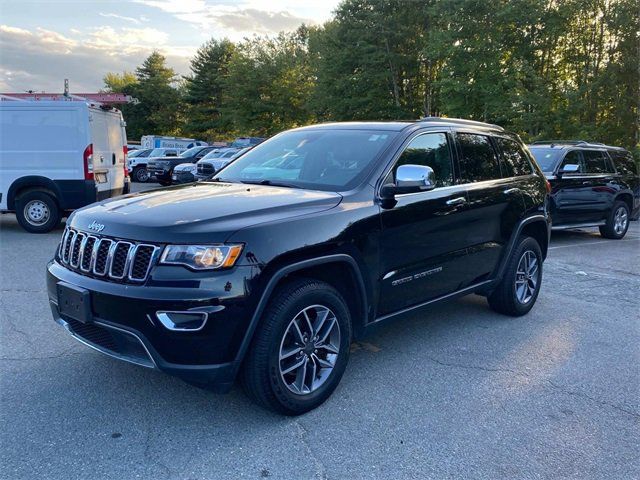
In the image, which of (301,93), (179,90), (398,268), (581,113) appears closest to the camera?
(398,268)

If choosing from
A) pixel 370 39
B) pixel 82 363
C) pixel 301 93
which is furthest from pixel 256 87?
pixel 82 363

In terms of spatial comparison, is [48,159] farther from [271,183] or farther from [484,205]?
[484,205]

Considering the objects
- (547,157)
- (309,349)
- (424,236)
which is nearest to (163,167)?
(547,157)

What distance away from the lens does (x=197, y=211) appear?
3.07m

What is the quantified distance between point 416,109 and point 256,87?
17.2 metres

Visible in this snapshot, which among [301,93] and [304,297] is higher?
[301,93]

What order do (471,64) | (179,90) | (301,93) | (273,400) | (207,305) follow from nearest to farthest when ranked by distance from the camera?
(207,305)
(273,400)
(471,64)
(301,93)
(179,90)

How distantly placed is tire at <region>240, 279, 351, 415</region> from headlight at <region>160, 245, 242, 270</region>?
42 cm

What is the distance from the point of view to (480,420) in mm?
3264

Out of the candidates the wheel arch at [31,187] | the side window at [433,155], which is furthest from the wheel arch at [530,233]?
the wheel arch at [31,187]

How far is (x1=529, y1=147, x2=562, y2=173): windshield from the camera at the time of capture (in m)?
9.75

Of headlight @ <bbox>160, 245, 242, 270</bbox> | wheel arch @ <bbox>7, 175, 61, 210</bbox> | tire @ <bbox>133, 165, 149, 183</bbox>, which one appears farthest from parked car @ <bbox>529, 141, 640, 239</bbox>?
tire @ <bbox>133, 165, 149, 183</bbox>

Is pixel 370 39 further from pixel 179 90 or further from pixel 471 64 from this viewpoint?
pixel 179 90

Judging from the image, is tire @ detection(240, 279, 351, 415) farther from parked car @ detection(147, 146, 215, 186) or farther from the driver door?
parked car @ detection(147, 146, 215, 186)
